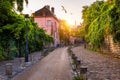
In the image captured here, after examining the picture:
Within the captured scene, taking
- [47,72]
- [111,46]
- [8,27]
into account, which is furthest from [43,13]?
[47,72]

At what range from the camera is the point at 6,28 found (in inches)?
1326

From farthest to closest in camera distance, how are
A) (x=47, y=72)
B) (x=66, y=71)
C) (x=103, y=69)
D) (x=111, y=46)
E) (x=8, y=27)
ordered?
1. (x=111, y=46)
2. (x=8, y=27)
3. (x=103, y=69)
4. (x=66, y=71)
5. (x=47, y=72)

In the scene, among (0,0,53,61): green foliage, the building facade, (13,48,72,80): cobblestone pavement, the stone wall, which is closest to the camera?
(13,48,72,80): cobblestone pavement

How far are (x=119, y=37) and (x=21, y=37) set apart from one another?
11133mm

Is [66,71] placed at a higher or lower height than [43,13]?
lower

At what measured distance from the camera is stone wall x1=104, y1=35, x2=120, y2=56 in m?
35.6

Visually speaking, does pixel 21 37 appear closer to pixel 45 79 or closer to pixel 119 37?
pixel 119 37

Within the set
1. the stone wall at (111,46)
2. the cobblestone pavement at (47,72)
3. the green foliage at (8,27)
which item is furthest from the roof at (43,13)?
the cobblestone pavement at (47,72)

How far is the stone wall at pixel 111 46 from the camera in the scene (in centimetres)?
3561

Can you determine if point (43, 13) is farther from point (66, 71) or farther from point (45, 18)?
point (66, 71)

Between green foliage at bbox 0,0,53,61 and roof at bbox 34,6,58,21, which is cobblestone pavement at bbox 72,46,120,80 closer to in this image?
green foliage at bbox 0,0,53,61

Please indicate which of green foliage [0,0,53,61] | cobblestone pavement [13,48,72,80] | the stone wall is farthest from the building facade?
cobblestone pavement [13,48,72,80]

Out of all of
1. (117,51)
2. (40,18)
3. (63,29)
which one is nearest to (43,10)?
(40,18)

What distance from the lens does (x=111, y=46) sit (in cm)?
4031
